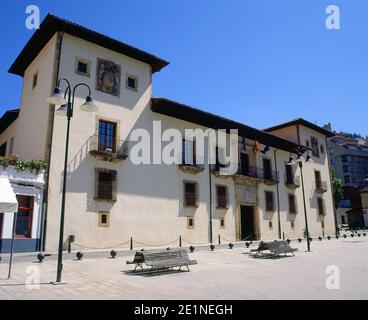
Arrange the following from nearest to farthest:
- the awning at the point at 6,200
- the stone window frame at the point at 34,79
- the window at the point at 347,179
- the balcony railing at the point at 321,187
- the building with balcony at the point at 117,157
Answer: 1. the awning at the point at 6,200
2. the building with balcony at the point at 117,157
3. the stone window frame at the point at 34,79
4. the balcony railing at the point at 321,187
5. the window at the point at 347,179

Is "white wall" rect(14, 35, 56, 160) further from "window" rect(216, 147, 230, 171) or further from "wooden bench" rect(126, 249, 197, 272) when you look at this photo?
"window" rect(216, 147, 230, 171)

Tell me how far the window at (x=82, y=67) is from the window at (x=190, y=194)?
8750mm

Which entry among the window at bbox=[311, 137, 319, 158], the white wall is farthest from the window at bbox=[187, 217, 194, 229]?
the window at bbox=[311, 137, 319, 158]

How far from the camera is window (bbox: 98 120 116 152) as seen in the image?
18.0m

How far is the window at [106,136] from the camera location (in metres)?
18.0

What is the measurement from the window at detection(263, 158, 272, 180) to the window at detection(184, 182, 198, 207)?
805 centimetres

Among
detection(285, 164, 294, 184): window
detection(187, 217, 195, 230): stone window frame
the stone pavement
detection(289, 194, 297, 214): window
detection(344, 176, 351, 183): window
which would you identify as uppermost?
detection(344, 176, 351, 183): window

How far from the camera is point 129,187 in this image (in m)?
18.4

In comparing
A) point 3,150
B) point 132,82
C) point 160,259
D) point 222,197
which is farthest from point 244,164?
point 3,150

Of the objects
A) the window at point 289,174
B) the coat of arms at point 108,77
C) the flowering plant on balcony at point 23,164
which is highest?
the coat of arms at point 108,77

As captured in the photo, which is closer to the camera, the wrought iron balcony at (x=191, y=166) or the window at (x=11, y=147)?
the wrought iron balcony at (x=191, y=166)

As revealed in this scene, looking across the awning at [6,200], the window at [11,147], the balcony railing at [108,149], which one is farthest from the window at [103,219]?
the window at [11,147]

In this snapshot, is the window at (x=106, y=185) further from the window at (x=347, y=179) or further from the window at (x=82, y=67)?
the window at (x=347, y=179)
